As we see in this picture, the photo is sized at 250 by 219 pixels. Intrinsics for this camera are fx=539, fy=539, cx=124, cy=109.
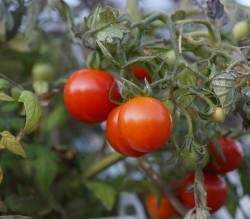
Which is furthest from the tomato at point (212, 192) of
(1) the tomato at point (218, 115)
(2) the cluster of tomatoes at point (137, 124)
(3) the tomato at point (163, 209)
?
(1) the tomato at point (218, 115)

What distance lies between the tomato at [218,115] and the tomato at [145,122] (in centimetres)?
5

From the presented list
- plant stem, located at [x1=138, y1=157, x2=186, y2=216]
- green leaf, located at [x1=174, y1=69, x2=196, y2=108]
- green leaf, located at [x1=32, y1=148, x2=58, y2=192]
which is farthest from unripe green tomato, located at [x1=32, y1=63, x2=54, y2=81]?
green leaf, located at [x1=174, y1=69, x2=196, y2=108]

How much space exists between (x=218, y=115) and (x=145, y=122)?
0.26 feet

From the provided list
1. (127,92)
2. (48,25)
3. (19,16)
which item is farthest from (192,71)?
(48,25)

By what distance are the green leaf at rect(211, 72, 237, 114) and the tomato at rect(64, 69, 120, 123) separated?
0.18 metres

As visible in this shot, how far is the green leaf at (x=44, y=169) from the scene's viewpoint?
96 centimetres

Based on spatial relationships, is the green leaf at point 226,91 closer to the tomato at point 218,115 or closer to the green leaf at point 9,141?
the tomato at point 218,115

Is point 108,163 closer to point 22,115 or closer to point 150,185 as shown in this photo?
point 150,185

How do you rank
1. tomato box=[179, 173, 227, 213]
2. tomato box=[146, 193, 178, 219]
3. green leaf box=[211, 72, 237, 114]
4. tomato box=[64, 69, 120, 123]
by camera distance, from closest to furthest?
green leaf box=[211, 72, 237, 114], tomato box=[64, 69, 120, 123], tomato box=[179, 173, 227, 213], tomato box=[146, 193, 178, 219]

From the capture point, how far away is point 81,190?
3.70 feet

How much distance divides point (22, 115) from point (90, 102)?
156mm

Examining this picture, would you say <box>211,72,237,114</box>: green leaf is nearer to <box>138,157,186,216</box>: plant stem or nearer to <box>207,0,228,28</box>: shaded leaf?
<box>207,0,228,28</box>: shaded leaf

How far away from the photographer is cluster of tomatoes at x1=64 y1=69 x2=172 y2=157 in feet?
1.78

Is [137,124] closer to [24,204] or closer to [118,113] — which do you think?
[118,113]
